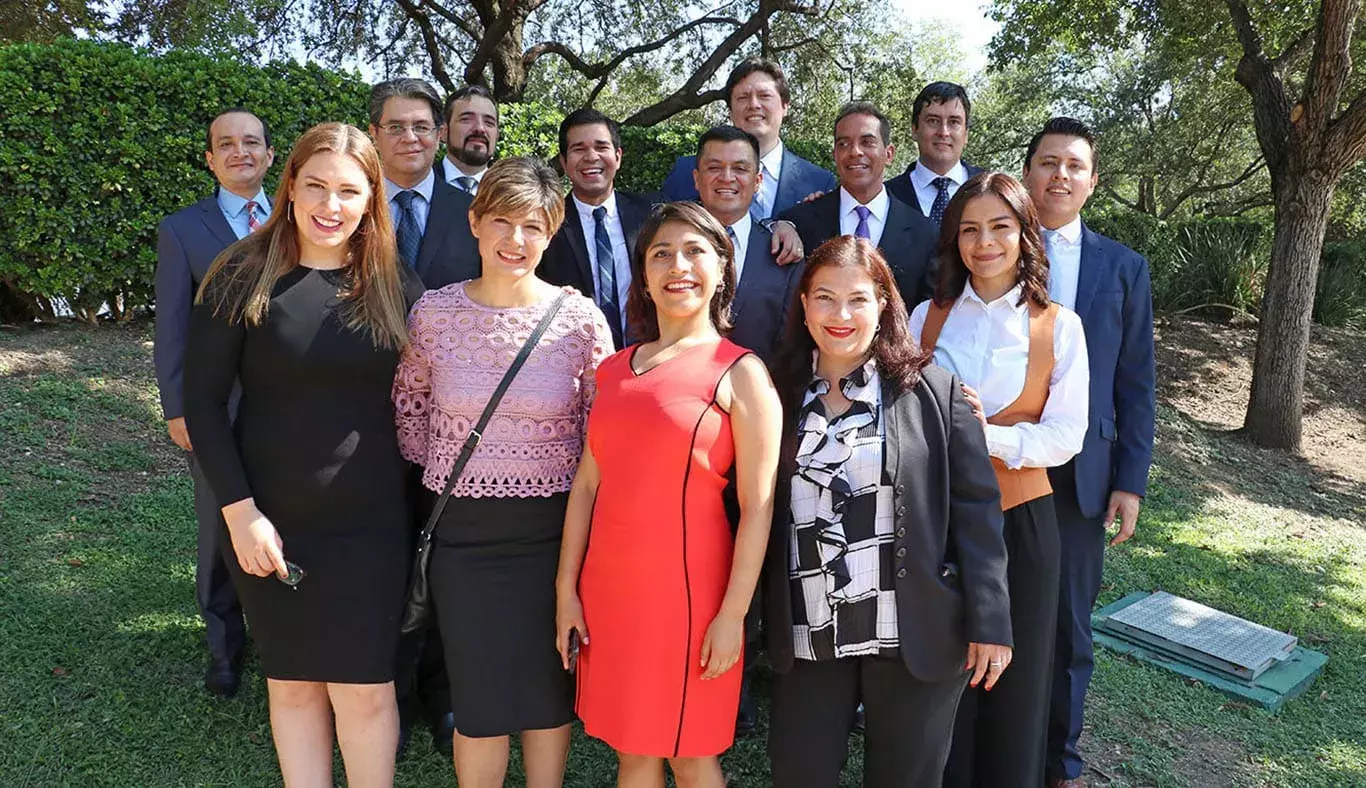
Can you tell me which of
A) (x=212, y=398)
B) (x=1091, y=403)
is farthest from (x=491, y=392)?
(x=1091, y=403)

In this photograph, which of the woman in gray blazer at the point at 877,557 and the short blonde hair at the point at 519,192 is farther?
the short blonde hair at the point at 519,192

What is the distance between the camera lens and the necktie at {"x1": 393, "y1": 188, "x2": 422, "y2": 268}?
3871 millimetres

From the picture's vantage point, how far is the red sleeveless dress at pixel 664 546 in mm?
2574

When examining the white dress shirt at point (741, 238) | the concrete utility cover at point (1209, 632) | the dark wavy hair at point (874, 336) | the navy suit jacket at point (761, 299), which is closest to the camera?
the dark wavy hair at point (874, 336)

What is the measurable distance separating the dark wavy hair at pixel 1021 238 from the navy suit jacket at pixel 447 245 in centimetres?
178

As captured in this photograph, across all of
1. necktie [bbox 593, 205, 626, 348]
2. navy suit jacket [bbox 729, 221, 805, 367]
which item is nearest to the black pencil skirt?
navy suit jacket [bbox 729, 221, 805, 367]

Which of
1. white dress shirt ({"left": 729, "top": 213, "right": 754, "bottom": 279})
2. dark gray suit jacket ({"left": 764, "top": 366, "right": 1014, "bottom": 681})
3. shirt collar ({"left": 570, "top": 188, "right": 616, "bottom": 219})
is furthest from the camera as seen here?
shirt collar ({"left": 570, "top": 188, "right": 616, "bottom": 219})

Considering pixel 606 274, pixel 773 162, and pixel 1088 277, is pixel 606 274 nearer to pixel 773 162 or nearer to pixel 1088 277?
pixel 773 162

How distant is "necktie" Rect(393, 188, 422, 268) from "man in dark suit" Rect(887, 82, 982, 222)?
89.8 inches

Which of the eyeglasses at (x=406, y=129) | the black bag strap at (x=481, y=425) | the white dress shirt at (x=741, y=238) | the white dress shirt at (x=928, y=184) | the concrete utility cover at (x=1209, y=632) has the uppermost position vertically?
the eyeglasses at (x=406, y=129)

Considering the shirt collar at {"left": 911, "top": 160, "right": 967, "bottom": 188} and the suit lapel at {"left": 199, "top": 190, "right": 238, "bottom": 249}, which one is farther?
the shirt collar at {"left": 911, "top": 160, "right": 967, "bottom": 188}

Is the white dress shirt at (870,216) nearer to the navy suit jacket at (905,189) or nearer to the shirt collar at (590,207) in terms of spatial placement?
the navy suit jacket at (905,189)

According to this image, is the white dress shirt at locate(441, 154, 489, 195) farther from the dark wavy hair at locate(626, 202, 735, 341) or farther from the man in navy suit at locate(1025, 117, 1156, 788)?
the man in navy suit at locate(1025, 117, 1156, 788)

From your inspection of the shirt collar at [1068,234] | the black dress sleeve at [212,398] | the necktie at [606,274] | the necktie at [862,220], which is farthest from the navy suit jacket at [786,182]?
the black dress sleeve at [212,398]
